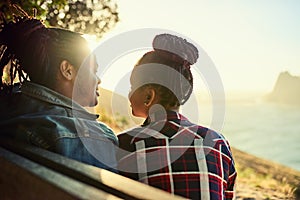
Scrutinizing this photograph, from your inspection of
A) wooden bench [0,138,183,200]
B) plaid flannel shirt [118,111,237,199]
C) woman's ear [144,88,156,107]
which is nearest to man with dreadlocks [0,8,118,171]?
plaid flannel shirt [118,111,237,199]

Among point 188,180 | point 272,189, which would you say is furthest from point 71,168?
point 272,189

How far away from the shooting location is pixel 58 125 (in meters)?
1.58

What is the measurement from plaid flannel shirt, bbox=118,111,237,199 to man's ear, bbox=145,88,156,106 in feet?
0.54

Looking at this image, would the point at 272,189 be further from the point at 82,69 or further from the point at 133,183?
the point at 133,183

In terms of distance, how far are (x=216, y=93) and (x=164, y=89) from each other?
40 centimetres

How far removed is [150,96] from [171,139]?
321 millimetres

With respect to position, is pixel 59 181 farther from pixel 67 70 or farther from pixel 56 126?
pixel 67 70

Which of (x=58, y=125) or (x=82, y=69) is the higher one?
(x=82, y=69)

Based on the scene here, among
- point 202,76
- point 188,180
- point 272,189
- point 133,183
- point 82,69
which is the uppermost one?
point 202,76

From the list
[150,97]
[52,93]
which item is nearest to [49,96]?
[52,93]

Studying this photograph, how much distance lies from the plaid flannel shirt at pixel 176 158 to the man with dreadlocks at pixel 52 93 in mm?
110

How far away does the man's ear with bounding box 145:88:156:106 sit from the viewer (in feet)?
6.63

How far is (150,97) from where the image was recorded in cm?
204

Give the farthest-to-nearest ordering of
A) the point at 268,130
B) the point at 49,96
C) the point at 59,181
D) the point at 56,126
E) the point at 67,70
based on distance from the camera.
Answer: the point at 268,130
the point at 67,70
the point at 49,96
the point at 56,126
the point at 59,181
